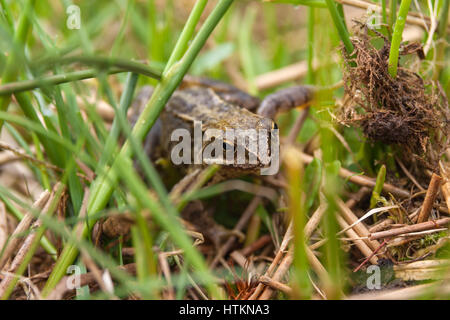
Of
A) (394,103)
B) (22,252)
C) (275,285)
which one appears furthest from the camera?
(394,103)

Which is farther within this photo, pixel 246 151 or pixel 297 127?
pixel 297 127

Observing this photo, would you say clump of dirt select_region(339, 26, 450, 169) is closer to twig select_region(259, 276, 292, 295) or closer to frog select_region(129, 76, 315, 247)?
frog select_region(129, 76, 315, 247)

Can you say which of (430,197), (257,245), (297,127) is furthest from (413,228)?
(297,127)

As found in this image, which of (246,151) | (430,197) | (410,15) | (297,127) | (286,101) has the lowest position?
(430,197)

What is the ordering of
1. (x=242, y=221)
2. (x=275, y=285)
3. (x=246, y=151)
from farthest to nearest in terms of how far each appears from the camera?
1. (x=242, y=221)
2. (x=246, y=151)
3. (x=275, y=285)

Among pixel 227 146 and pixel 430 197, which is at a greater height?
pixel 227 146

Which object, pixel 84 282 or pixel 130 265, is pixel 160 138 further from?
pixel 84 282

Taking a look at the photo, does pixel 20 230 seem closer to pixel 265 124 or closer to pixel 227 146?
pixel 227 146
